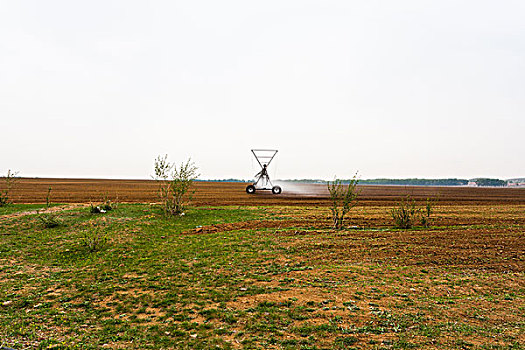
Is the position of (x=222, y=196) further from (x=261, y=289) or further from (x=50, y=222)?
(x=261, y=289)

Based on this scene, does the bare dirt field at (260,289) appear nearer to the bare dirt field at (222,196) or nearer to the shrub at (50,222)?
the shrub at (50,222)

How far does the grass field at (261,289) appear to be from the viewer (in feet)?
15.1

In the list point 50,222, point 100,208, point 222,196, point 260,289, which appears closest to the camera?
point 260,289

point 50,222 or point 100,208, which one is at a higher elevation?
point 100,208

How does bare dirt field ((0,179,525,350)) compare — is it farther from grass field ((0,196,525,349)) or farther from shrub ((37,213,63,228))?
shrub ((37,213,63,228))

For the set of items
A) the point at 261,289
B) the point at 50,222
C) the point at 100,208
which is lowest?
the point at 261,289

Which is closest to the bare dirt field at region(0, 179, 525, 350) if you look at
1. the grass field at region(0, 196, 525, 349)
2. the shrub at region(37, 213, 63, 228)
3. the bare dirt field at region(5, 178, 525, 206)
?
the grass field at region(0, 196, 525, 349)

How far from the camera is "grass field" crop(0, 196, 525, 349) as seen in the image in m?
4.59

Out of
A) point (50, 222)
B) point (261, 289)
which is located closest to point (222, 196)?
point (50, 222)

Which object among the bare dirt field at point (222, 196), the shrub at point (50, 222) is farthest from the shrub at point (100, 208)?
the bare dirt field at point (222, 196)

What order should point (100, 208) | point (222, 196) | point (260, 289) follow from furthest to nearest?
point (222, 196)
point (100, 208)
point (260, 289)

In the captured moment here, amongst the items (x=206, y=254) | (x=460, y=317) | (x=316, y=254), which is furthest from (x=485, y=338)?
(x=206, y=254)

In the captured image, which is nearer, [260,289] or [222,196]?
[260,289]

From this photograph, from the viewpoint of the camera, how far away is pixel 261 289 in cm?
655
